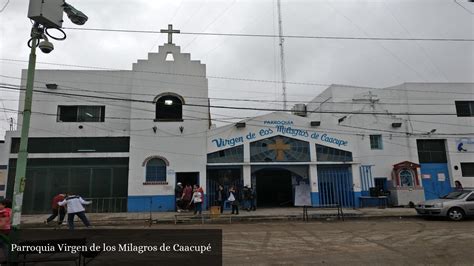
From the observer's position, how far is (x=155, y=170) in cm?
2058

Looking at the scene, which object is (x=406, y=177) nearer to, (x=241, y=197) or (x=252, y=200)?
(x=252, y=200)

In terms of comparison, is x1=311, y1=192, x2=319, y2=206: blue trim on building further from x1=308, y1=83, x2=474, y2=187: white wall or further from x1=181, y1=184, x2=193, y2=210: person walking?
x1=181, y1=184, x2=193, y2=210: person walking

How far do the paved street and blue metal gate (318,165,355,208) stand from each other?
7.93m

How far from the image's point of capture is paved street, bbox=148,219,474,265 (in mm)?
7762

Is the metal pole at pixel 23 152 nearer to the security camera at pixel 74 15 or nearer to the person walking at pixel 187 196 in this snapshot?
the security camera at pixel 74 15

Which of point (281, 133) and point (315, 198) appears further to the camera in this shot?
point (281, 133)

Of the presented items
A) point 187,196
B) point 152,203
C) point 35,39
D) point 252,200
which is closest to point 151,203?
point 152,203

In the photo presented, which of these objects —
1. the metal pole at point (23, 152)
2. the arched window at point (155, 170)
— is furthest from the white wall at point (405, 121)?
the metal pole at point (23, 152)

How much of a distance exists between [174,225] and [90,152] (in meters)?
8.64

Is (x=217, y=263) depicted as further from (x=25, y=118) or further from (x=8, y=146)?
(x=8, y=146)

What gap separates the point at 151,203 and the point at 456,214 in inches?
622

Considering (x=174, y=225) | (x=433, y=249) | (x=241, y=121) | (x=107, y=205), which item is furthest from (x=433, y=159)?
(x=107, y=205)

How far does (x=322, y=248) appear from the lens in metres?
9.16

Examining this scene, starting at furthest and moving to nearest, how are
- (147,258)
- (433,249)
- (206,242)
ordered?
(206,242), (433,249), (147,258)
